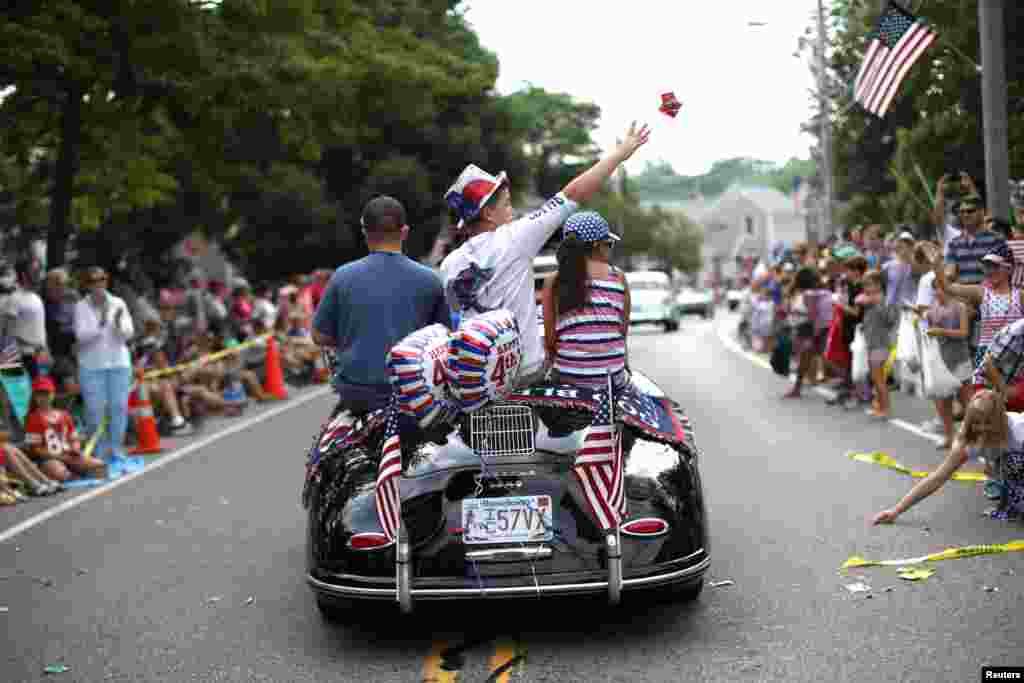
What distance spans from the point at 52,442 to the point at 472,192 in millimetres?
7734

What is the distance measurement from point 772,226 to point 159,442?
412ft

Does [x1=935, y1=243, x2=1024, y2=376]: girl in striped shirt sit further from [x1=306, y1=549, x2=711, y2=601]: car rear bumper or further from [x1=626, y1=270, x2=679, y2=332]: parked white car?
[x1=626, y1=270, x2=679, y2=332]: parked white car

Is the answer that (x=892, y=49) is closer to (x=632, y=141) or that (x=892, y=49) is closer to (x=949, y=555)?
(x=949, y=555)

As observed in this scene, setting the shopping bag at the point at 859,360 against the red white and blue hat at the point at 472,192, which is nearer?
the red white and blue hat at the point at 472,192

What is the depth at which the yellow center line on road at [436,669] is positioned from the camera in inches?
221

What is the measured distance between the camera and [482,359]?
5766mm

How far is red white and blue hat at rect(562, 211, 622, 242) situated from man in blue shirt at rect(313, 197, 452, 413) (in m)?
0.78

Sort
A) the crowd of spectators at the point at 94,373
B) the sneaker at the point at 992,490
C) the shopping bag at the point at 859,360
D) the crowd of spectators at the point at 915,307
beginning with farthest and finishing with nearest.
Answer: the shopping bag at the point at 859,360
the crowd of spectators at the point at 94,373
the crowd of spectators at the point at 915,307
the sneaker at the point at 992,490

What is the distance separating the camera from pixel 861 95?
58.7 ft

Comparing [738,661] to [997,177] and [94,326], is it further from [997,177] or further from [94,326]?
[997,177]

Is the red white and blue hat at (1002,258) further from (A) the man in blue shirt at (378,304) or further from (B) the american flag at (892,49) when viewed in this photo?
(B) the american flag at (892,49)

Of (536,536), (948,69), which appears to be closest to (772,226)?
(948,69)

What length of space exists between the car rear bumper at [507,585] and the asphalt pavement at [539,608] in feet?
0.91

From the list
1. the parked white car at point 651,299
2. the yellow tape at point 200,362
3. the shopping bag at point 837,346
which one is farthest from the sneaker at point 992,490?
the parked white car at point 651,299
